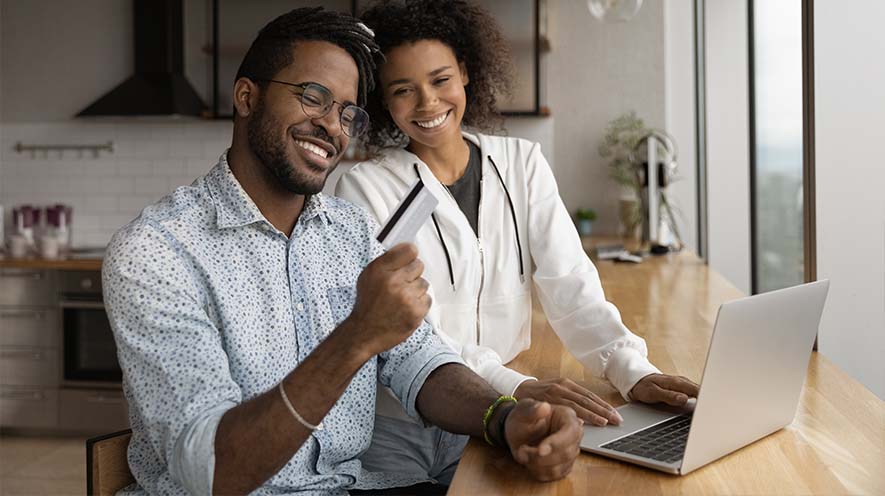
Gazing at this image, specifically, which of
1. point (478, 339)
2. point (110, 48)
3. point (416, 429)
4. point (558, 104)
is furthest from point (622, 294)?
point (110, 48)

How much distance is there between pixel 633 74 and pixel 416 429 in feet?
12.4

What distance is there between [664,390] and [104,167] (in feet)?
14.8

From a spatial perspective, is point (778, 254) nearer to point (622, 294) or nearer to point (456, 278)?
point (622, 294)

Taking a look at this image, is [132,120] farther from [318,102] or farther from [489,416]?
[489,416]

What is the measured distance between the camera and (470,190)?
6.56 feet

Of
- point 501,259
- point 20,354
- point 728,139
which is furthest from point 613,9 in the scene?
point 20,354

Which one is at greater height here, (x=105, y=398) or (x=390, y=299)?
(x=390, y=299)

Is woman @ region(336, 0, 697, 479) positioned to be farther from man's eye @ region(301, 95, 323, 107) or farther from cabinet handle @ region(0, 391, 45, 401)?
cabinet handle @ region(0, 391, 45, 401)

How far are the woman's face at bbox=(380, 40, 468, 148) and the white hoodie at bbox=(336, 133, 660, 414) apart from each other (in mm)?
79

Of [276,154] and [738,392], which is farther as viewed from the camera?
[276,154]

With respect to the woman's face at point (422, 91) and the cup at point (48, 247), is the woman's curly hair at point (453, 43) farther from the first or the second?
the cup at point (48, 247)

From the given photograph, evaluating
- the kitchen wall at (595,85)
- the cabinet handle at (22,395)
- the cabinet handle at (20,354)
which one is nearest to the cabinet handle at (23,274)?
the cabinet handle at (20,354)

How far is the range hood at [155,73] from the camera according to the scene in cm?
488

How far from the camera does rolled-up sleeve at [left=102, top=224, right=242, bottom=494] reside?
1.18 meters
